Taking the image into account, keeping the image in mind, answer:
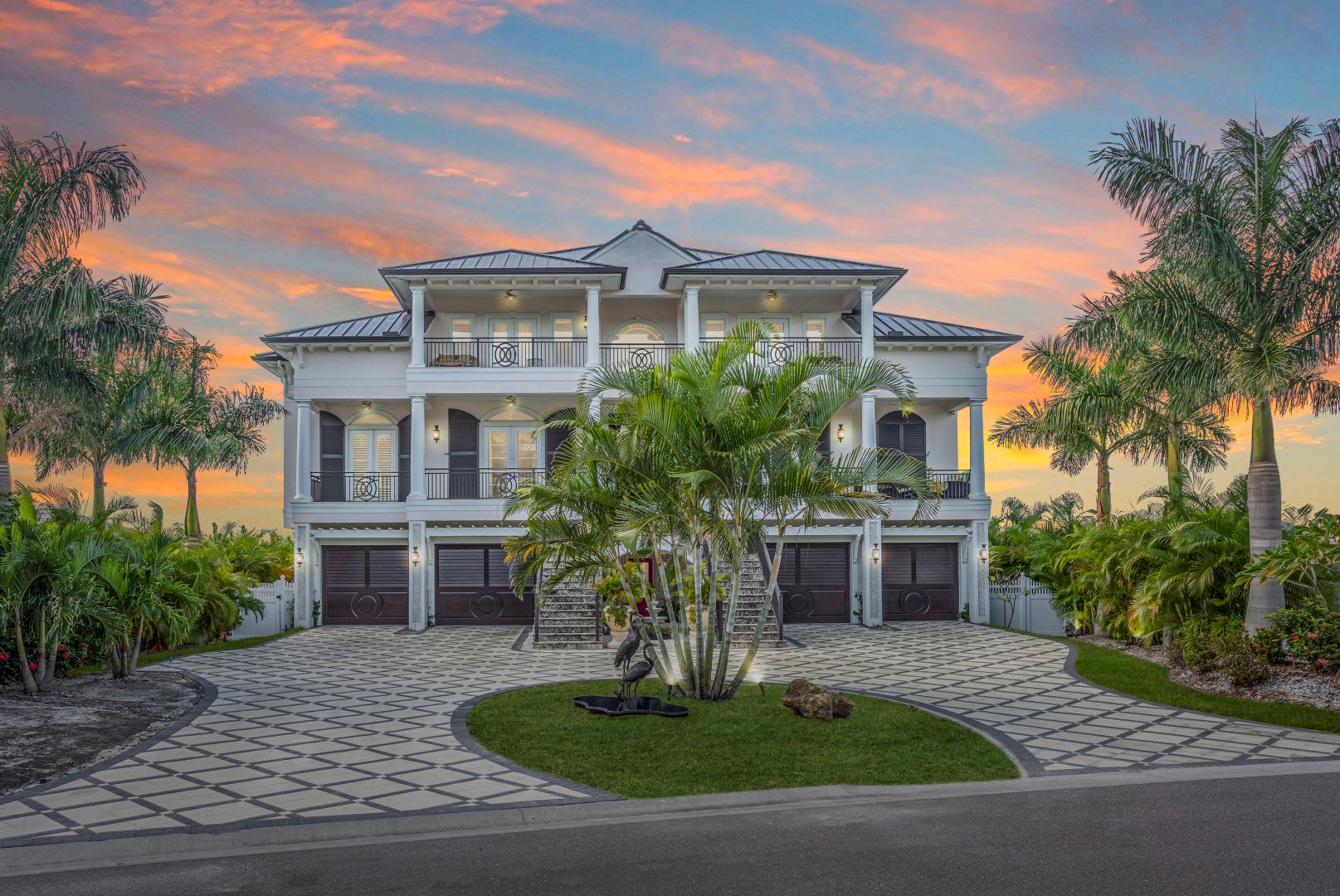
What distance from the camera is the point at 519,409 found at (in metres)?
24.5

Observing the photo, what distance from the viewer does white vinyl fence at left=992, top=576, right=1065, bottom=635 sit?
22.6 metres

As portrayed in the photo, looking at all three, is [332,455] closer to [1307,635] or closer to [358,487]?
[358,487]

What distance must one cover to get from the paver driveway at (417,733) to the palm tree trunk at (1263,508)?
2.73 meters

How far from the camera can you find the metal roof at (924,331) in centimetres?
2386

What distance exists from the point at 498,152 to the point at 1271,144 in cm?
1308

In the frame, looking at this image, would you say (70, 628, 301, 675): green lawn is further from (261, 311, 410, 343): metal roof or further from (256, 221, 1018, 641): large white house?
(261, 311, 410, 343): metal roof

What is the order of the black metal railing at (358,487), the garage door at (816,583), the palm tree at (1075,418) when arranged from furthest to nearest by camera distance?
the black metal railing at (358,487) → the garage door at (816,583) → the palm tree at (1075,418)

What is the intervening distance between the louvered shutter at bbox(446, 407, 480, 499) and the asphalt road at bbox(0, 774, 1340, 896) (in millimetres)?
17919

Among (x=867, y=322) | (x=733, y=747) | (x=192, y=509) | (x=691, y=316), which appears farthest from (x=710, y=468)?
(x=192, y=509)

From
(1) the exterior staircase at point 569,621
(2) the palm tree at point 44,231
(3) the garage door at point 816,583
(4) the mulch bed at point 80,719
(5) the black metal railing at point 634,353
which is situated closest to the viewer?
(4) the mulch bed at point 80,719

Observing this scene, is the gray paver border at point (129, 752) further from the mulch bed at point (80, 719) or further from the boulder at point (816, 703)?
the boulder at point (816, 703)

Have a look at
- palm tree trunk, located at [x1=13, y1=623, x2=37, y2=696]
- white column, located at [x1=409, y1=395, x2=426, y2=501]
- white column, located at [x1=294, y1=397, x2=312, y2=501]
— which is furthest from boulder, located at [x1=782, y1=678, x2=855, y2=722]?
white column, located at [x1=294, y1=397, x2=312, y2=501]

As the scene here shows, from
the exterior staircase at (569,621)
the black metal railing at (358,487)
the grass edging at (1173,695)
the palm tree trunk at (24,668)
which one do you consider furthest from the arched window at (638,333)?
the palm tree trunk at (24,668)

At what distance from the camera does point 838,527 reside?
75.9 feet
